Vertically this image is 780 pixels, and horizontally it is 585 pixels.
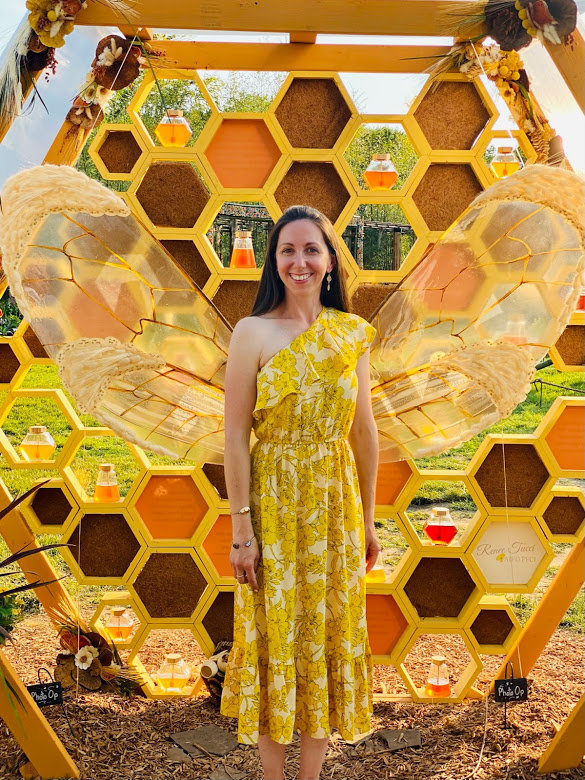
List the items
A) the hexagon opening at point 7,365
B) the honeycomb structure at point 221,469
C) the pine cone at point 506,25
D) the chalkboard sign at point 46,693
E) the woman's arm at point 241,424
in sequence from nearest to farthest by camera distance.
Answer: the woman's arm at point 241,424 < the pine cone at point 506,25 < the chalkboard sign at point 46,693 < the honeycomb structure at point 221,469 < the hexagon opening at point 7,365

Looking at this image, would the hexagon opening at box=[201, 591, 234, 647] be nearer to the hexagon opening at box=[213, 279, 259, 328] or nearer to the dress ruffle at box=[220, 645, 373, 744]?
the dress ruffle at box=[220, 645, 373, 744]

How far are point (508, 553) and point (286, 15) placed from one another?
6.43 ft

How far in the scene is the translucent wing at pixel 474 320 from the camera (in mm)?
2363

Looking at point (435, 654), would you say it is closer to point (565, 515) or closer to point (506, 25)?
point (565, 515)

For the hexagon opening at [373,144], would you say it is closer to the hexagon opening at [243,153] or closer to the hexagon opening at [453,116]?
the hexagon opening at [453,116]

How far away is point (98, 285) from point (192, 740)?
1534mm

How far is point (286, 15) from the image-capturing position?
230 centimetres

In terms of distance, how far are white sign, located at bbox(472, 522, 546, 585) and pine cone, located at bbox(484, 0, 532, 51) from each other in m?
1.62

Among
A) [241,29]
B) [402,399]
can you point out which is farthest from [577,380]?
[241,29]

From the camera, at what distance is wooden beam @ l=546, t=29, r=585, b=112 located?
7.33 feet

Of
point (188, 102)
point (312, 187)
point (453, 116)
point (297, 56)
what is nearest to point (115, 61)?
point (297, 56)

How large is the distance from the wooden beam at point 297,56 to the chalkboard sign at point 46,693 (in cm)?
211

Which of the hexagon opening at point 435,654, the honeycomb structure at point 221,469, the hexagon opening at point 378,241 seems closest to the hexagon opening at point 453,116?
the honeycomb structure at point 221,469

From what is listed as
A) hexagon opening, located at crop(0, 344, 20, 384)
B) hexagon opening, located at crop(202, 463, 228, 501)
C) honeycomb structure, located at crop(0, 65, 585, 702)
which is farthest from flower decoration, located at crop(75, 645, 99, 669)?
hexagon opening, located at crop(0, 344, 20, 384)
